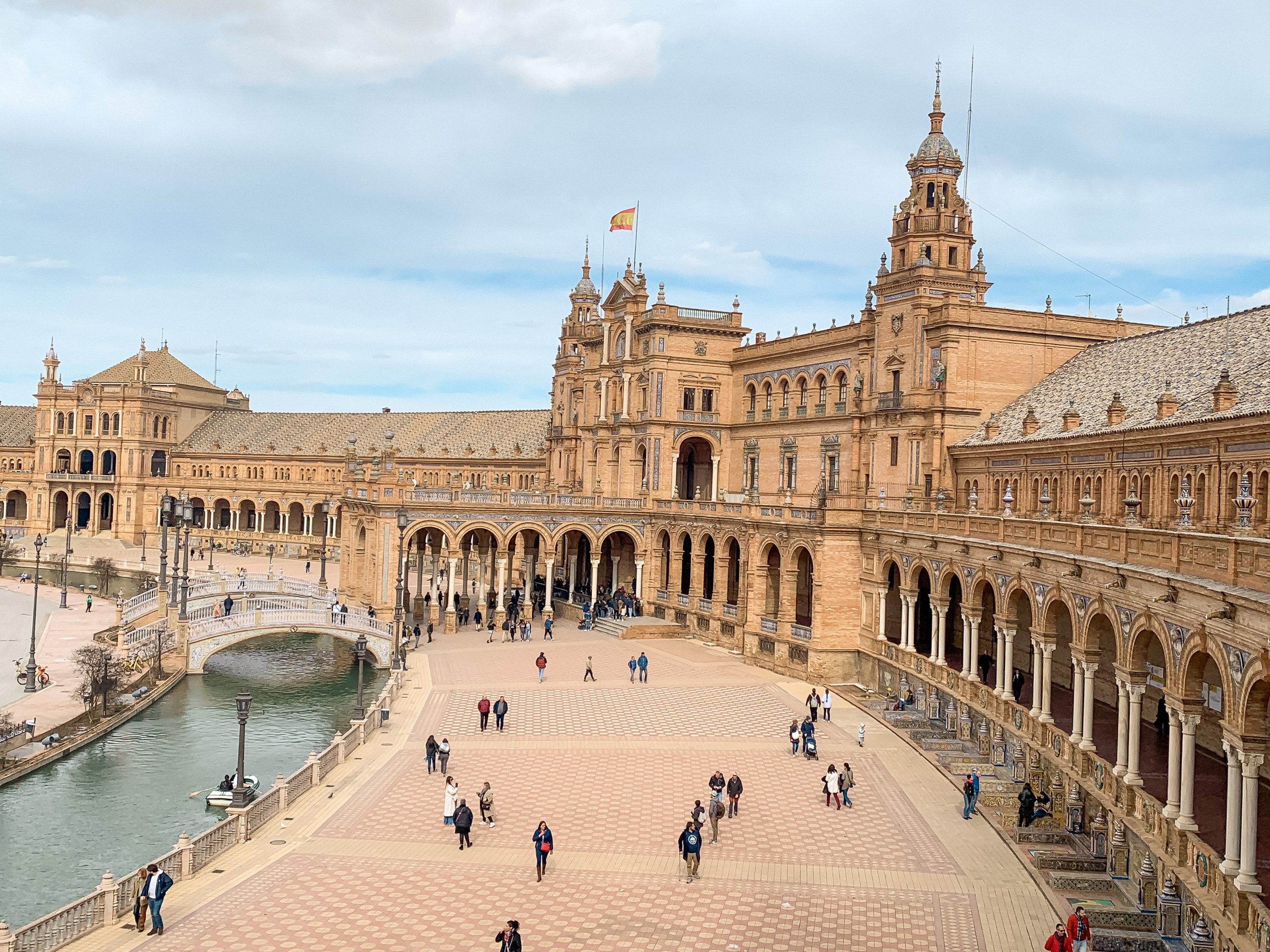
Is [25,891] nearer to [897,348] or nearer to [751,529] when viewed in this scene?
[751,529]

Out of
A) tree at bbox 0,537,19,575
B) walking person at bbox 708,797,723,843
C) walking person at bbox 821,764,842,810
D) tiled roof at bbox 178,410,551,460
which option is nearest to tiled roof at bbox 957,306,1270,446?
walking person at bbox 821,764,842,810

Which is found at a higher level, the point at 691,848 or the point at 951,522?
the point at 951,522

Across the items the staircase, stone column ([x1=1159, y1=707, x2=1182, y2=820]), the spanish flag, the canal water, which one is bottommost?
the canal water

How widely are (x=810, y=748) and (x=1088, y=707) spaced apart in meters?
9.50

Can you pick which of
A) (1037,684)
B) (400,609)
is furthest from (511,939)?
(400,609)

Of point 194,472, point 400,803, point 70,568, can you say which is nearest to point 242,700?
point 400,803

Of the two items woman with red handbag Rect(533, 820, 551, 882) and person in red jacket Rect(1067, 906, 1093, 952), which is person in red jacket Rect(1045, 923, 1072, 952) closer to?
person in red jacket Rect(1067, 906, 1093, 952)

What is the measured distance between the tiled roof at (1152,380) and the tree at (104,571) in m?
61.1

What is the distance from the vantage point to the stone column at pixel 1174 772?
22.7m

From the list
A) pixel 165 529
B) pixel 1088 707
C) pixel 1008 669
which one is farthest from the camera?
pixel 165 529

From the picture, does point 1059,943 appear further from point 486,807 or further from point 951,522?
point 951,522

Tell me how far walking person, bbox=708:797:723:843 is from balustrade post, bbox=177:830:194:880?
11.4m

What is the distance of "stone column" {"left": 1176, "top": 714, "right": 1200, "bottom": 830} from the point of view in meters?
22.0

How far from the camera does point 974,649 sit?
3741 cm
